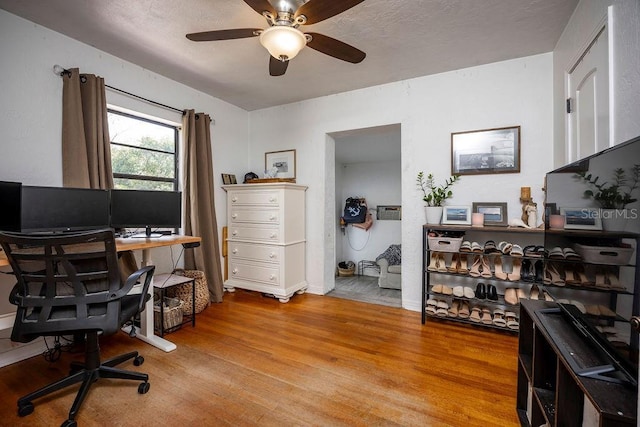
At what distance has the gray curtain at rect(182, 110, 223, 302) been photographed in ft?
9.78

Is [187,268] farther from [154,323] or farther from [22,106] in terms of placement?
[22,106]

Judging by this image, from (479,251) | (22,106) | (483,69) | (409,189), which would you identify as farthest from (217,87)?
(479,251)

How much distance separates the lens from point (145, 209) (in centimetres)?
240

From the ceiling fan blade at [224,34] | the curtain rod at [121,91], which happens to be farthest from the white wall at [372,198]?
the ceiling fan blade at [224,34]

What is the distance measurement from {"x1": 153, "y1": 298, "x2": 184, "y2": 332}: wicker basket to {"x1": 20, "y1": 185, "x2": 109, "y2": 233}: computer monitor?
0.83 metres

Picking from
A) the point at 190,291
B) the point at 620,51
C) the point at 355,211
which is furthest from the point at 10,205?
the point at 355,211

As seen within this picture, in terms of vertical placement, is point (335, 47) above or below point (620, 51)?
above

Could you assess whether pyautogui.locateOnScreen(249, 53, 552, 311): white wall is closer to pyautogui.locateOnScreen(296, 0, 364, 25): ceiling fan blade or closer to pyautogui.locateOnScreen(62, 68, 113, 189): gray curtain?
pyautogui.locateOnScreen(296, 0, 364, 25): ceiling fan blade

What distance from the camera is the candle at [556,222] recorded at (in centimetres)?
124

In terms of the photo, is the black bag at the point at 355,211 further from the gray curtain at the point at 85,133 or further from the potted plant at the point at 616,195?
the potted plant at the point at 616,195

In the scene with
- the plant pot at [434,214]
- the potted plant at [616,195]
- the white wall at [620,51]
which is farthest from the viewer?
the plant pot at [434,214]

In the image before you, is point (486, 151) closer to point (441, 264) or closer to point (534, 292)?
point (441, 264)

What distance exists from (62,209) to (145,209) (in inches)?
21.5

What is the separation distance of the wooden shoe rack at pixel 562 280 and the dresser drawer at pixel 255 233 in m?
1.61
